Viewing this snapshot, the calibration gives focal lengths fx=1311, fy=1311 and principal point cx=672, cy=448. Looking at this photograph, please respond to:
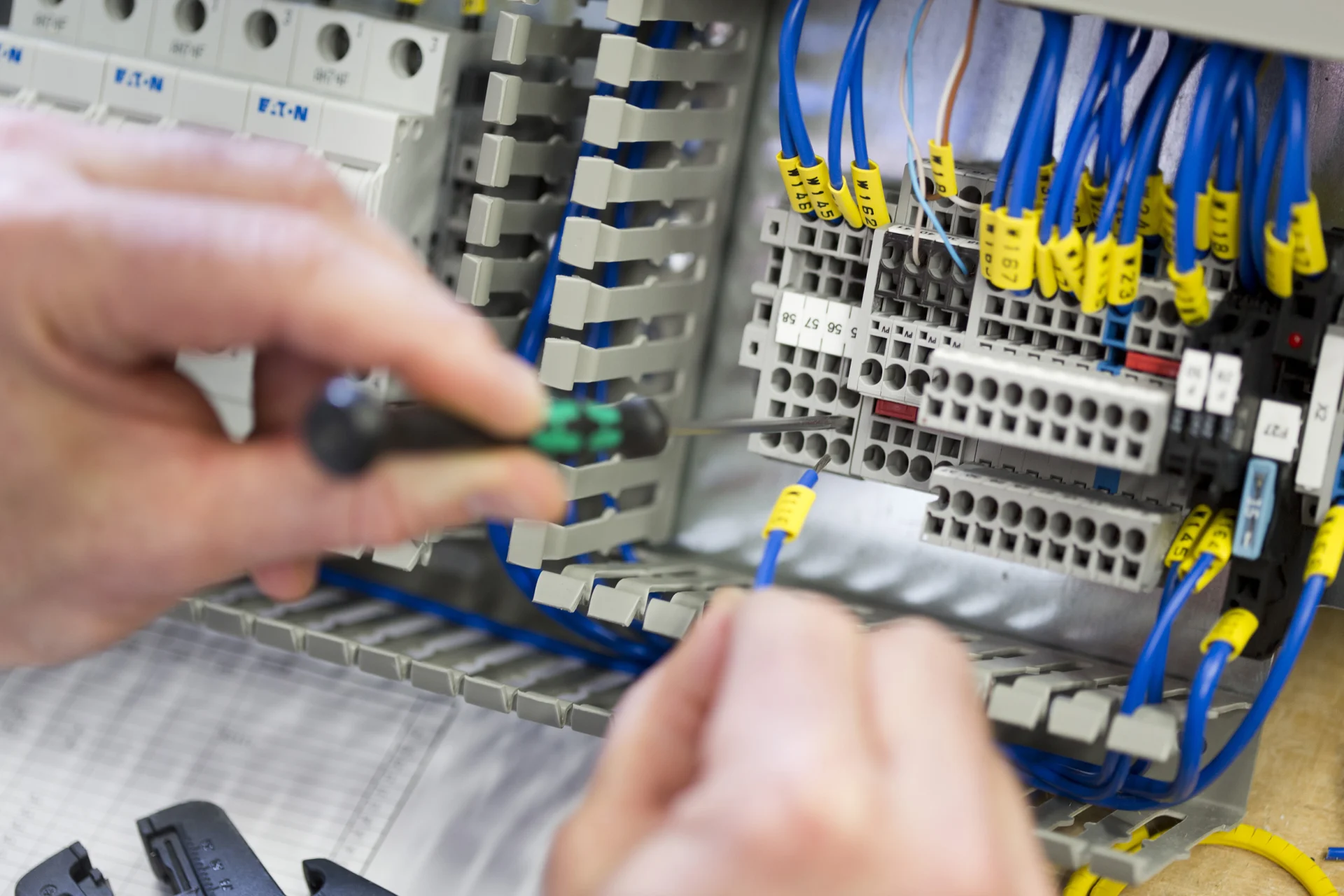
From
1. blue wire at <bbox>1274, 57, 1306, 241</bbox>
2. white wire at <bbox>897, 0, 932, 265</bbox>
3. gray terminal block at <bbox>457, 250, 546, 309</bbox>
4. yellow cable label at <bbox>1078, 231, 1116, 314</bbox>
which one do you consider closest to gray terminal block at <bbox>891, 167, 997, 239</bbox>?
white wire at <bbox>897, 0, 932, 265</bbox>

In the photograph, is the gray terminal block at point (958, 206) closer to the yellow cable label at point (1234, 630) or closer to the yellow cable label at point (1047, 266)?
the yellow cable label at point (1047, 266)

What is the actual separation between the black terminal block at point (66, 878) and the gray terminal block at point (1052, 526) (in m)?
0.67

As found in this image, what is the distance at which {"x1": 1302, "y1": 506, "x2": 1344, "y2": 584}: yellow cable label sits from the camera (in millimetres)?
881

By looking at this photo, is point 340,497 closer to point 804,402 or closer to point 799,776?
point 799,776

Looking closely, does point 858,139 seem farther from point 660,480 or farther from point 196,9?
Result: point 196,9

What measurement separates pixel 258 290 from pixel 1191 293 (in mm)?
640

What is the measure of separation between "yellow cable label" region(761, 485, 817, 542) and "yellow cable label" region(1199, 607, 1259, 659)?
295 mm

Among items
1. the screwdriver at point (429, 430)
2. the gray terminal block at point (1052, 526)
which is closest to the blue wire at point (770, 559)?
the gray terminal block at point (1052, 526)

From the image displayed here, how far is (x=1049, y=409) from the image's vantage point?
3.09 ft

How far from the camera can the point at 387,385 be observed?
1062mm

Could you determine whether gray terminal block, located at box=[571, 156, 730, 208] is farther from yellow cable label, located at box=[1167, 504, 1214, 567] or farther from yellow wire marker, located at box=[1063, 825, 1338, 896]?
yellow wire marker, located at box=[1063, 825, 1338, 896]

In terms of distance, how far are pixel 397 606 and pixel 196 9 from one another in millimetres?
584

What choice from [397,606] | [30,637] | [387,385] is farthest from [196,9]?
[30,637]

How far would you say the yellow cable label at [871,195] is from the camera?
102 centimetres
